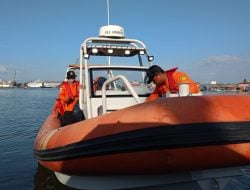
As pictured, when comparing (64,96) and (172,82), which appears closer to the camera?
(172,82)

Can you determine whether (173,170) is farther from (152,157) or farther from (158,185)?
(158,185)

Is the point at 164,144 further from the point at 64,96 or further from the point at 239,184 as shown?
the point at 64,96

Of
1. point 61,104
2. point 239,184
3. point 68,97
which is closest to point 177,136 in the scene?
point 239,184

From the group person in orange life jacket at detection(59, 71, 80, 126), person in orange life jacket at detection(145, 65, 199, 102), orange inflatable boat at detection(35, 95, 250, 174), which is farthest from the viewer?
person in orange life jacket at detection(59, 71, 80, 126)

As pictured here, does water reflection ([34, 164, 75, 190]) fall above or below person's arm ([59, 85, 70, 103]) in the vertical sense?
below

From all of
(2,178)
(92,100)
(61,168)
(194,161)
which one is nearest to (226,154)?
(194,161)

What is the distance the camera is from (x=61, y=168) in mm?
3613

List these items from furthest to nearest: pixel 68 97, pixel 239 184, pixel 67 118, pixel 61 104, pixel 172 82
Answer: 1. pixel 61 104
2. pixel 68 97
3. pixel 67 118
4. pixel 239 184
5. pixel 172 82

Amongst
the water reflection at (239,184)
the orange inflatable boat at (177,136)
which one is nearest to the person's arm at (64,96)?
the water reflection at (239,184)

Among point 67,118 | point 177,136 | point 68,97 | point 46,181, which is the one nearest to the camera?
point 177,136

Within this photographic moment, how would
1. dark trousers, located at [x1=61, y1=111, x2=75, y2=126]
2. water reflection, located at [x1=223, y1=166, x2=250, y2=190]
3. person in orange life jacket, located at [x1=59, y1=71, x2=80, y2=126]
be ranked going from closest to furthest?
water reflection, located at [x1=223, y1=166, x2=250, y2=190], dark trousers, located at [x1=61, y1=111, x2=75, y2=126], person in orange life jacket, located at [x1=59, y1=71, x2=80, y2=126]

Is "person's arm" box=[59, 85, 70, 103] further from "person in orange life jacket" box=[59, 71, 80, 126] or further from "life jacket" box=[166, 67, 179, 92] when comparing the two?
"life jacket" box=[166, 67, 179, 92]

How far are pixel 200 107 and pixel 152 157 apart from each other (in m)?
0.56

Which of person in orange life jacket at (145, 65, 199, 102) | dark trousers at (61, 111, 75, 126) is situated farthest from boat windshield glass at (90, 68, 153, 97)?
person in orange life jacket at (145, 65, 199, 102)
